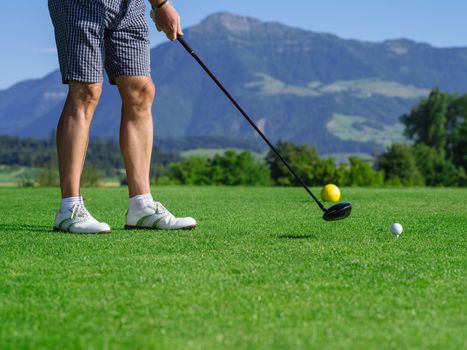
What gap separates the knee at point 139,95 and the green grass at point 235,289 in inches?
40.1

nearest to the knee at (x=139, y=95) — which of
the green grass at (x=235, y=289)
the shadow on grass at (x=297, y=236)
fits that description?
the green grass at (x=235, y=289)

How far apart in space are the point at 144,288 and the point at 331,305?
0.86m

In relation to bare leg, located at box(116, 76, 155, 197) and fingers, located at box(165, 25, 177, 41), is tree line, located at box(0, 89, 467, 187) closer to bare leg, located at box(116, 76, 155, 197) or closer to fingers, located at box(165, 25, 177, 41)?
bare leg, located at box(116, 76, 155, 197)

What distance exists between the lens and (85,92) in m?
5.71

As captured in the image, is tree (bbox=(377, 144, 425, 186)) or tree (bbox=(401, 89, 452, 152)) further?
tree (bbox=(401, 89, 452, 152))

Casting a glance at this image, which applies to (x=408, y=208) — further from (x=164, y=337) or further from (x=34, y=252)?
(x=164, y=337)

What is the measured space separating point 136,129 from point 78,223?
3.07ft

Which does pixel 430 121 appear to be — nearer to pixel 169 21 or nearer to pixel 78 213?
pixel 169 21

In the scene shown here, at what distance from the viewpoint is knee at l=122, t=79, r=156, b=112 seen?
5.95 metres

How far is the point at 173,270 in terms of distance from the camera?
3951 mm

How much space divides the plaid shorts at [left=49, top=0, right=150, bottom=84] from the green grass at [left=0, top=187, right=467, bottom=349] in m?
1.25

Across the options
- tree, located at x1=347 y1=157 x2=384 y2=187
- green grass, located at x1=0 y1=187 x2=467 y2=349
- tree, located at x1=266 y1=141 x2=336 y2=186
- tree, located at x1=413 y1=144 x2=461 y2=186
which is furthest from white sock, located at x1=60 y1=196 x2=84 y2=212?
tree, located at x1=413 y1=144 x2=461 y2=186

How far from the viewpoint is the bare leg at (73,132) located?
5.68 metres

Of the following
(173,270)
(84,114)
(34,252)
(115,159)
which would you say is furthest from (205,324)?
(115,159)
